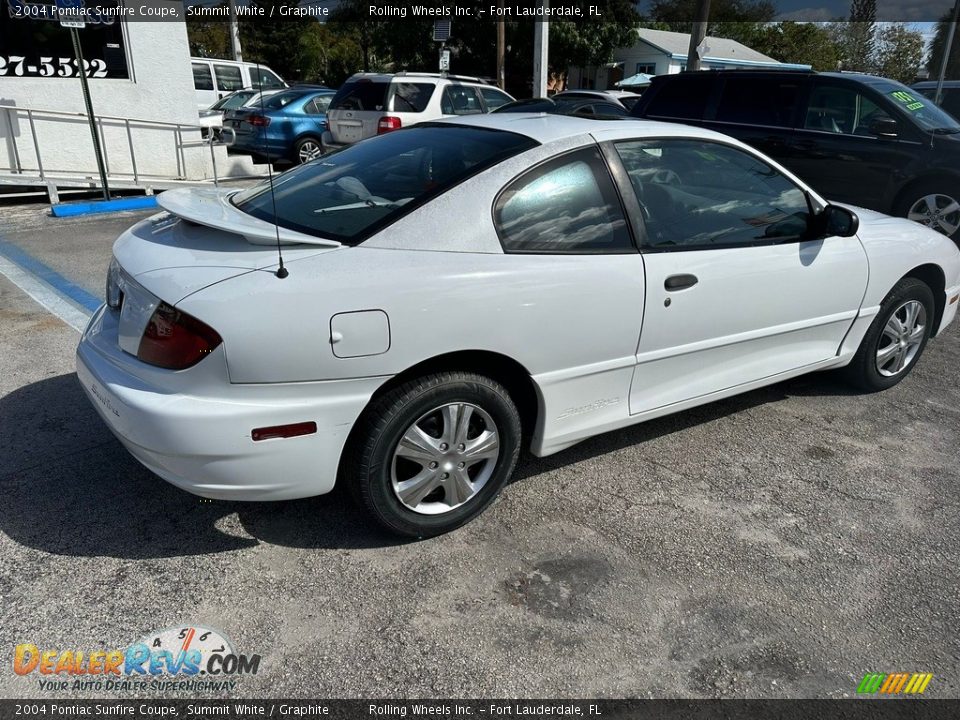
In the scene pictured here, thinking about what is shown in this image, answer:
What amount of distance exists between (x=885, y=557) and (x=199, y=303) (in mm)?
2749

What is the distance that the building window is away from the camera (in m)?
9.53

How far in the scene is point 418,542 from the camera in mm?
2965

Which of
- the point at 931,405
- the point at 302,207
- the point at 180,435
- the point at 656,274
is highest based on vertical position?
the point at 302,207

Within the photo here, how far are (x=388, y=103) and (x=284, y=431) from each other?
31.9 feet

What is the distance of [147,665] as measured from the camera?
2.31 m

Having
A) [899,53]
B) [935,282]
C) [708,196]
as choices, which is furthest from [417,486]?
[899,53]

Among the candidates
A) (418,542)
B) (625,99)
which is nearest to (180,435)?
(418,542)

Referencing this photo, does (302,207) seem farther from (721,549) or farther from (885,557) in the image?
(885,557)

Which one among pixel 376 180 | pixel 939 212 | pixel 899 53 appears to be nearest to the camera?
pixel 376 180

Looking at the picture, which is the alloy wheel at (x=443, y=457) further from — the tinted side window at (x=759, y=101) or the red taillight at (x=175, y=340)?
the tinted side window at (x=759, y=101)

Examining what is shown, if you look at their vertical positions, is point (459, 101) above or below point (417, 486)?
above

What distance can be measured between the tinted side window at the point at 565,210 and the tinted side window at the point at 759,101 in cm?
609

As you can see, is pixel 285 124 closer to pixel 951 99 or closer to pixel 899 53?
pixel 951 99

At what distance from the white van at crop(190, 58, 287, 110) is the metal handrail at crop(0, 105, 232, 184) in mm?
5992
